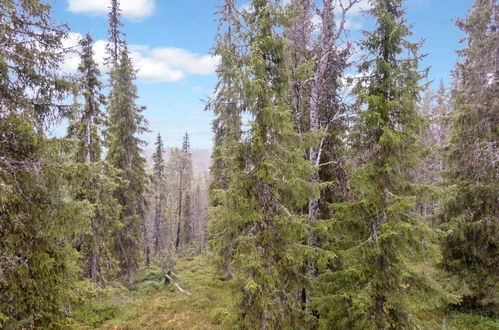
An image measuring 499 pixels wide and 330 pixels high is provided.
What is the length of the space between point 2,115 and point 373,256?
1056 centimetres

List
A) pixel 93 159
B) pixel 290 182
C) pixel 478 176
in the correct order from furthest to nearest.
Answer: pixel 93 159 < pixel 478 176 < pixel 290 182

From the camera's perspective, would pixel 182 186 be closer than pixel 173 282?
No

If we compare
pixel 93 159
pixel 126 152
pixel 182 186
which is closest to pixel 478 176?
pixel 93 159

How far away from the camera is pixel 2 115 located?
7133 mm

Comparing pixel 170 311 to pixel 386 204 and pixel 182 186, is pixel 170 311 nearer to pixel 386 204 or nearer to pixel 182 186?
pixel 386 204

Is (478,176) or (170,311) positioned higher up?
(478,176)

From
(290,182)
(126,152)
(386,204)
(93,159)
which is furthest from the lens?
(126,152)

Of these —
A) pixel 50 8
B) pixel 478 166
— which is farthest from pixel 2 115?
pixel 478 166

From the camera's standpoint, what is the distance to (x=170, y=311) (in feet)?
57.5

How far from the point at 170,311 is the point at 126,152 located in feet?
38.4

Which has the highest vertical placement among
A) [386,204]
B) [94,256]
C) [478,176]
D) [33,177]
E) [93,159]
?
[93,159]

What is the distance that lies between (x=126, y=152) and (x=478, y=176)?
2150 cm

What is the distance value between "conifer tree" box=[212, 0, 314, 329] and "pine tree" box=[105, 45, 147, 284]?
611 inches

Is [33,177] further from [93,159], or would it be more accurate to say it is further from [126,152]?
[126,152]
